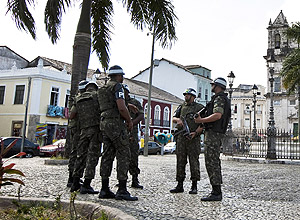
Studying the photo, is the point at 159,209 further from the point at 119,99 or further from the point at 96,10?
the point at 96,10

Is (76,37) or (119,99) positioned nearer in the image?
(119,99)

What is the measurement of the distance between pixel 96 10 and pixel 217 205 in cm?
912

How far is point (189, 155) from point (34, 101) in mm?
24396

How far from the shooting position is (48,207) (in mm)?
3729

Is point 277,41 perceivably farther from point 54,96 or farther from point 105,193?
point 105,193

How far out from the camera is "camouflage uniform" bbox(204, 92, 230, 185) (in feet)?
16.9

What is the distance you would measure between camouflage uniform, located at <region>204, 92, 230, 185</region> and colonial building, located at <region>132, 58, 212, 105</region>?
4199 cm

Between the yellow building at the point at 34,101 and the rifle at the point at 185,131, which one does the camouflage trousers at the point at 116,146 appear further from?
the yellow building at the point at 34,101

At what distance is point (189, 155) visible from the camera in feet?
18.9

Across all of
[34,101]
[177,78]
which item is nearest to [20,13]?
[34,101]

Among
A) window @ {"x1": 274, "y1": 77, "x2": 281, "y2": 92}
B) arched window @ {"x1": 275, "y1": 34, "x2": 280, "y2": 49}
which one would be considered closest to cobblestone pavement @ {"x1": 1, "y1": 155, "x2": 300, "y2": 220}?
window @ {"x1": 274, "y1": 77, "x2": 281, "y2": 92}

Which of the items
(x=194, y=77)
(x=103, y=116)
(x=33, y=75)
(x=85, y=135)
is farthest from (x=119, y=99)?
(x=194, y=77)

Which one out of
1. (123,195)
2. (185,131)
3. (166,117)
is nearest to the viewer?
(123,195)

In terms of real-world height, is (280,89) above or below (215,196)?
above
